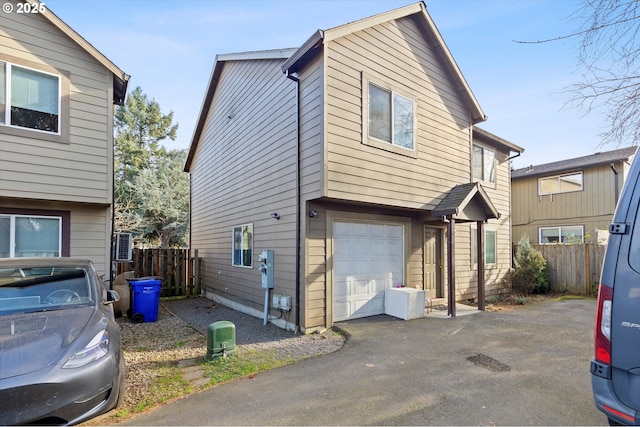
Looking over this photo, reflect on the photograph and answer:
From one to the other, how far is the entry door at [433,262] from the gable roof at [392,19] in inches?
148

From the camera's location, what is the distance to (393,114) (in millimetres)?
8016

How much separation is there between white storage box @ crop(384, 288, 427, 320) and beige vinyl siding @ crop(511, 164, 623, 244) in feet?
36.9

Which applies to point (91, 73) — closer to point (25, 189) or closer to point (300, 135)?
point (25, 189)

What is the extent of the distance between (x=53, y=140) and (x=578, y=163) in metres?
18.6

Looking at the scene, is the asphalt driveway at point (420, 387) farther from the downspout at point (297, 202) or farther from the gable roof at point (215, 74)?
the gable roof at point (215, 74)

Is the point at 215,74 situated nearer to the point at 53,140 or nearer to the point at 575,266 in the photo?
the point at 53,140

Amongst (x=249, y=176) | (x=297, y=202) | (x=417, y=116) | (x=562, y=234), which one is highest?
(x=417, y=116)

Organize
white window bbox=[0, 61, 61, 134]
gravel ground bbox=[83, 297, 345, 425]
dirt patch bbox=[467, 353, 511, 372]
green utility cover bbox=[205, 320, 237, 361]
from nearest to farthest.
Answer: gravel ground bbox=[83, 297, 345, 425] → dirt patch bbox=[467, 353, 511, 372] → green utility cover bbox=[205, 320, 237, 361] → white window bbox=[0, 61, 61, 134]

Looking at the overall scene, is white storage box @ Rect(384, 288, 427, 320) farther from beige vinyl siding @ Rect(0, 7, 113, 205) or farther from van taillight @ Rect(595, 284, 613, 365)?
beige vinyl siding @ Rect(0, 7, 113, 205)

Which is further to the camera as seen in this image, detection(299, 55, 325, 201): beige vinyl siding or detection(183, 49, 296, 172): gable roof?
detection(183, 49, 296, 172): gable roof

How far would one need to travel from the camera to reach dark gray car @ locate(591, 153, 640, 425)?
84.1 inches

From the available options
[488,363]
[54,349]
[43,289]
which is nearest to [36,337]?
[54,349]

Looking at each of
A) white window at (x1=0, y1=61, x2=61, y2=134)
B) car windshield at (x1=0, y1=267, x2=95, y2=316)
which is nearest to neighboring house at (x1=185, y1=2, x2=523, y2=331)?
car windshield at (x1=0, y1=267, x2=95, y2=316)

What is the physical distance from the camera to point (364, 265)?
26.3 ft
